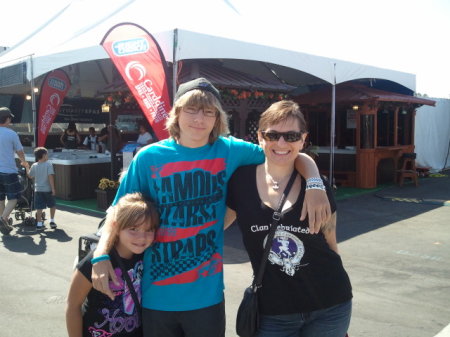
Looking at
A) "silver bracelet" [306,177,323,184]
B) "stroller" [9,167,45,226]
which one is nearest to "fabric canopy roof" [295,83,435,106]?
"stroller" [9,167,45,226]

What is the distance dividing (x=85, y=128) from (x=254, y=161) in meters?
19.1

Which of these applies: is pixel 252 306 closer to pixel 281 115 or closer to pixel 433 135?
pixel 281 115

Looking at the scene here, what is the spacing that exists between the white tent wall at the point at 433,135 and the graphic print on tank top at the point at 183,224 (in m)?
15.9

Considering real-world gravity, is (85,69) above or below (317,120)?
above

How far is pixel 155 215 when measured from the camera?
1915mm

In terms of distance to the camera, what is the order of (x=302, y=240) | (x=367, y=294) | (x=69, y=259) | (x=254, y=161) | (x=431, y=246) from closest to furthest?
(x=302, y=240)
(x=254, y=161)
(x=367, y=294)
(x=69, y=259)
(x=431, y=246)

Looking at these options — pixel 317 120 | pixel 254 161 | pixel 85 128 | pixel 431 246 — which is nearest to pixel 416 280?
pixel 431 246

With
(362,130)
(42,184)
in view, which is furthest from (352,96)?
(42,184)

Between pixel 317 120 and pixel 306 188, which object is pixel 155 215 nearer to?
pixel 306 188

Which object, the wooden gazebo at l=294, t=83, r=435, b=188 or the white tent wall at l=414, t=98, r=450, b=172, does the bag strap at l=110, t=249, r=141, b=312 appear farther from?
the white tent wall at l=414, t=98, r=450, b=172


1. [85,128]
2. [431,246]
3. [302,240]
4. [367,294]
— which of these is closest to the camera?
[302,240]

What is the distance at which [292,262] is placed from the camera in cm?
181

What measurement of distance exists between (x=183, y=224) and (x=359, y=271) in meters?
3.76

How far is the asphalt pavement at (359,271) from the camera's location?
374 cm
